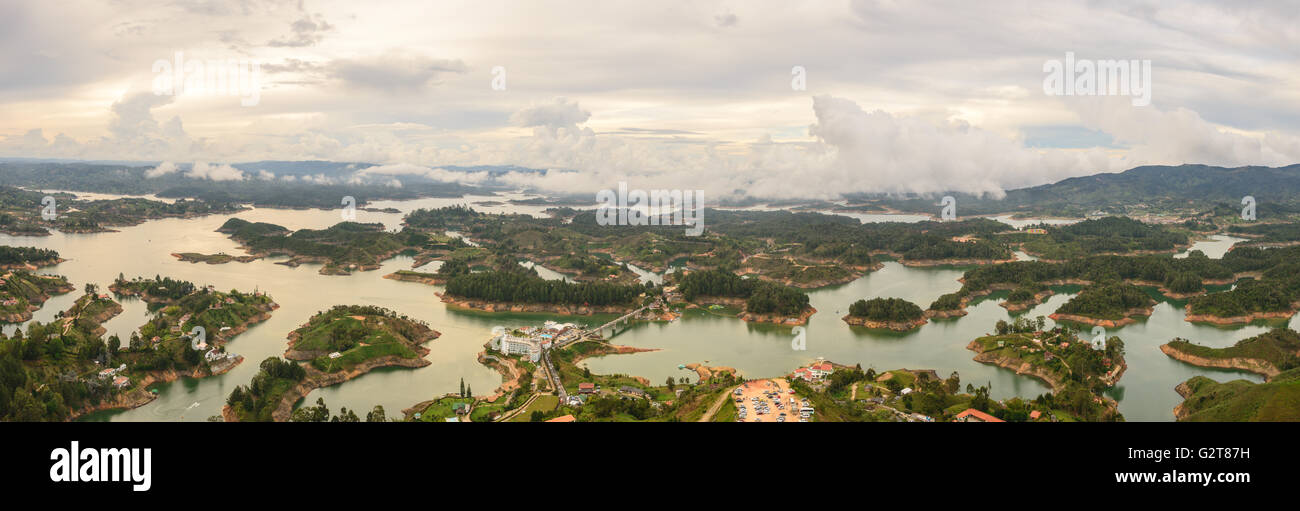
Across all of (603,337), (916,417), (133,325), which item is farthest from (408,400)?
(133,325)

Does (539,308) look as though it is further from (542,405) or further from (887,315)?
(887,315)

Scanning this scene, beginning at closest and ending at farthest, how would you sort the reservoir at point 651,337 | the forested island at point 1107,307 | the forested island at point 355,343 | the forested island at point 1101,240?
the reservoir at point 651,337
the forested island at point 355,343
the forested island at point 1107,307
the forested island at point 1101,240

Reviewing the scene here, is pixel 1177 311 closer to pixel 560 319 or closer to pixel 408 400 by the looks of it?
pixel 560 319

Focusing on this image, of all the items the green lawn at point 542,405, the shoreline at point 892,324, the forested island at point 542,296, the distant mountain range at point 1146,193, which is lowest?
the green lawn at point 542,405

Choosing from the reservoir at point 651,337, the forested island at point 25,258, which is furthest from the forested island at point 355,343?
the forested island at point 25,258

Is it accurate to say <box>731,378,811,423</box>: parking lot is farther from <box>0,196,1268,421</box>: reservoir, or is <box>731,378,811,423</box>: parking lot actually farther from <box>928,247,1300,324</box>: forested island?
<box>928,247,1300,324</box>: forested island

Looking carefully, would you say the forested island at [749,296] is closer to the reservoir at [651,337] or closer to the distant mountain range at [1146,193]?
the reservoir at [651,337]
